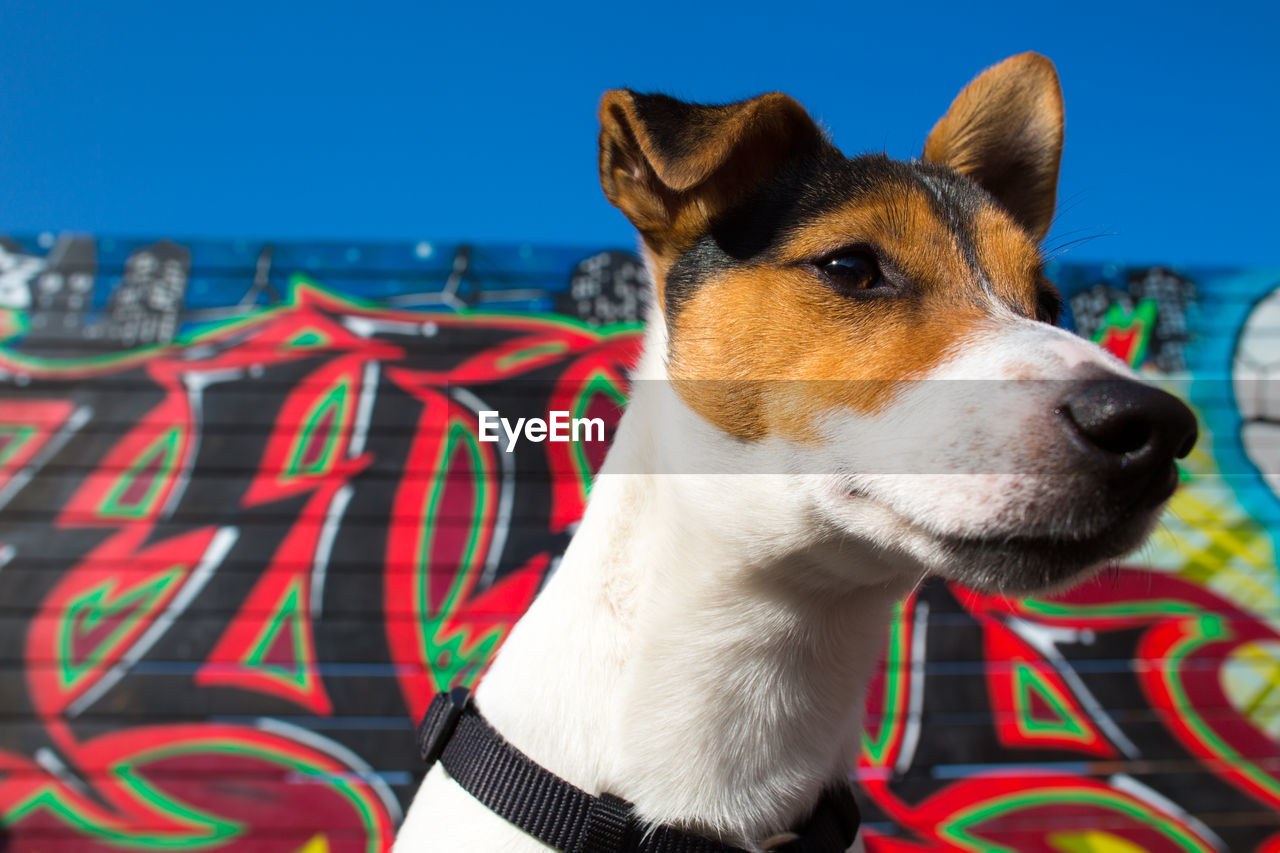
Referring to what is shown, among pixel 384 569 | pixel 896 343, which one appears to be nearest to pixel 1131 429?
pixel 896 343

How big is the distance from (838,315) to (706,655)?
0.63 meters

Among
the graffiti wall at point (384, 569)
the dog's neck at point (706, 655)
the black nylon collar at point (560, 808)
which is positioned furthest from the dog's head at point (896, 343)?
the graffiti wall at point (384, 569)

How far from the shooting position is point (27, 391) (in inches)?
166

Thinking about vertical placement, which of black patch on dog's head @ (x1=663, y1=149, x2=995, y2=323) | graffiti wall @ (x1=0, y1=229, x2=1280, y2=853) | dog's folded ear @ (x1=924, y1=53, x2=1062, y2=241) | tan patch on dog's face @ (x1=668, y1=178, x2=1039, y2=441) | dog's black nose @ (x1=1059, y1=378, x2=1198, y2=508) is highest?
dog's folded ear @ (x1=924, y1=53, x2=1062, y2=241)

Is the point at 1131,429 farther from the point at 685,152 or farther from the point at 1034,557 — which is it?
the point at 685,152

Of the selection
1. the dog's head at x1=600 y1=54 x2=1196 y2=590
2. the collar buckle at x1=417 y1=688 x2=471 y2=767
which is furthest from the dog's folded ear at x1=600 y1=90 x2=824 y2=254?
the collar buckle at x1=417 y1=688 x2=471 y2=767

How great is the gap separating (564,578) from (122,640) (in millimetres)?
3612

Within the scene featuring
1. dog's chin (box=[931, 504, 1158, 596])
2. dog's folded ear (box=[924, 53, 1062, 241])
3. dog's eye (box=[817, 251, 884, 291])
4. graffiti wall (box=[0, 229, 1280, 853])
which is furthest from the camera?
graffiti wall (box=[0, 229, 1280, 853])

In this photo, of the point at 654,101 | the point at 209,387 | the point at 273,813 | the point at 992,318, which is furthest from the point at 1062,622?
the point at 209,387

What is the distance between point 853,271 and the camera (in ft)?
4.44

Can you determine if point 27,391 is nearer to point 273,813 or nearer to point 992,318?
point 273,813

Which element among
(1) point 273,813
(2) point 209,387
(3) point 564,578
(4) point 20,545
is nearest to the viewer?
(3) point 564,578

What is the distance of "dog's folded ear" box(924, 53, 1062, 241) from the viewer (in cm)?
180

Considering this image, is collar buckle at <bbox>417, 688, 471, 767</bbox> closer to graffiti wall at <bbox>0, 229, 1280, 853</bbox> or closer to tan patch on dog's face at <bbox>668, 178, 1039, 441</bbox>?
tan patch on dog's face at <bbox>668, 178, 1039, 441</bbox>
